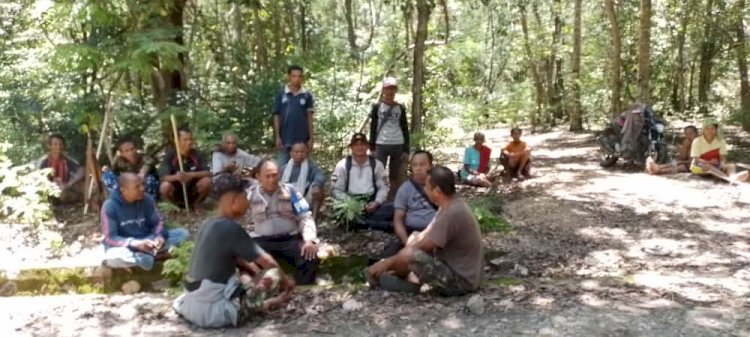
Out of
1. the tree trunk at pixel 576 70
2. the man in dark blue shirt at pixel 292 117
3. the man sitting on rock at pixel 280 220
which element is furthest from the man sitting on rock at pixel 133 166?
the tree trunk at pixel 576 70

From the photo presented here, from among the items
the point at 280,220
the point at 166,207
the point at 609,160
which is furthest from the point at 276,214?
the point at 609,160

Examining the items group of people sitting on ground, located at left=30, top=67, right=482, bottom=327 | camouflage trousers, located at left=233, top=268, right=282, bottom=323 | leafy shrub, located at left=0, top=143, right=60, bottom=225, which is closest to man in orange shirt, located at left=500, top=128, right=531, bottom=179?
group of people sitting on ground, located at left=30, top=67, right=482, bottom=327

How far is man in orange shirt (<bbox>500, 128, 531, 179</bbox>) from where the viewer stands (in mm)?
10164

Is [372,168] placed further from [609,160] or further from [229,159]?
[609,160]

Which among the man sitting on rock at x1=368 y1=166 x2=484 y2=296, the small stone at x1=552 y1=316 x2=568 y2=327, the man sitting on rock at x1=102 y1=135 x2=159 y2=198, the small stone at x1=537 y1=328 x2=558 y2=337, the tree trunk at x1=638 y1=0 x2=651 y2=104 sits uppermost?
the tree trunk at x1=638 y1=0 x2=651 y2=104

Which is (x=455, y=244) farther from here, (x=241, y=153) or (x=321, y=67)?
(x=321, y=67)

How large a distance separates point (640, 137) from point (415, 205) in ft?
20.0

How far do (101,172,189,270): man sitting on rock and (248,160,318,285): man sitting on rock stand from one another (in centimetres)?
89

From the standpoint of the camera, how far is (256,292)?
432 cm

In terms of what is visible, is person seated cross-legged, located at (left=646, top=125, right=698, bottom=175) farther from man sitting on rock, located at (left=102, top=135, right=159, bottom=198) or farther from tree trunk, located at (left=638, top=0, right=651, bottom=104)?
man sitting on rock, located at (left=102, top=135, right=159, bottom=198)

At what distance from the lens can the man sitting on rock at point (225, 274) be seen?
4.20 m

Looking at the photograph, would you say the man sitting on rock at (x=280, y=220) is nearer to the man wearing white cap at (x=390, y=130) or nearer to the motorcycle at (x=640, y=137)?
the man wearing white cap at (x=390, y=130)

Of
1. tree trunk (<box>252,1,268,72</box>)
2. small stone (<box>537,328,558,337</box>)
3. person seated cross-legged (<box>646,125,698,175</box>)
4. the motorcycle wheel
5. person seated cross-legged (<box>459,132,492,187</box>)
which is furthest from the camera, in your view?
tree trunk (<box>252,1,268,72</box>)

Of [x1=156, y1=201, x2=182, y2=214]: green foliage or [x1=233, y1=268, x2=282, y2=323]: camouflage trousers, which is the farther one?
[x1=156, y1=201, x2=182, y2=214]: green foliage
